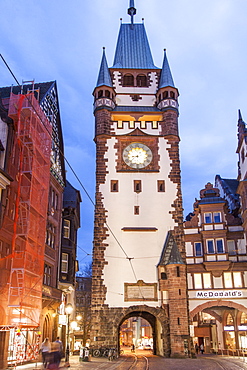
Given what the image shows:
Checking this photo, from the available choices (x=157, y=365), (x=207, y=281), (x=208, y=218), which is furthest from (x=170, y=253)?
(x=157, y=365)

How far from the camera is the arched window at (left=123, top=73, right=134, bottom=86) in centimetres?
4109

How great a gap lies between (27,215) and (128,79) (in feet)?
72.6

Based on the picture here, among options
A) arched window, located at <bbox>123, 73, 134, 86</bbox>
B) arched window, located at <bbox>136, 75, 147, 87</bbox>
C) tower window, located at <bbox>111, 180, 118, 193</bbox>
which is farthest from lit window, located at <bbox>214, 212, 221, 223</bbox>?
arched window, located at <bbox>123, 73, 134, 86</bbox>

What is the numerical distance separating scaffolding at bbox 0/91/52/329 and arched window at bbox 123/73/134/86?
15.5 meters

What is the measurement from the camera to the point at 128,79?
1631 inches

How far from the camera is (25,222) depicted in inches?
953

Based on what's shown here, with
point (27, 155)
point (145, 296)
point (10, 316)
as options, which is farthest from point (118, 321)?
point (27, 155)

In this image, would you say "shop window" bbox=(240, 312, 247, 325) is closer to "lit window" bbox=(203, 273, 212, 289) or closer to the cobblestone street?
"lit window" bbox=(203, 273, 212, 289)

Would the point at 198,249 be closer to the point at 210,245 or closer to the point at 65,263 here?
the point at 210,245

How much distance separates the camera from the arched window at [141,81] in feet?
135

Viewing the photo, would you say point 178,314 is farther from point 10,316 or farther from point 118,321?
point 10,316

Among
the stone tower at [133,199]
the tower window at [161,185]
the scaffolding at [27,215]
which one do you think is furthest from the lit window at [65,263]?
the tower window at [161,185]

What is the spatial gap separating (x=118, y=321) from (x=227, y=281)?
1062 cm

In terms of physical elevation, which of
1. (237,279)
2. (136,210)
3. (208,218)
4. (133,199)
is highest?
(133,199)
